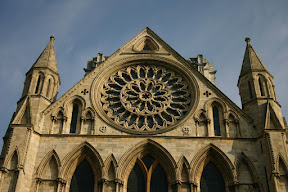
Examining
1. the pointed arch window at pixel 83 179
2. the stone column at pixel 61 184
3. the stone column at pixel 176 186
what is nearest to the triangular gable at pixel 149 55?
the pointed arch window at pixel 83 179

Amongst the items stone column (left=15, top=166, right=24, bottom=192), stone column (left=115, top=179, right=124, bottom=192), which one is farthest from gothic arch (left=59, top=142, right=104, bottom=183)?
stone column (left=15, top=166, right=24, bottom=192)

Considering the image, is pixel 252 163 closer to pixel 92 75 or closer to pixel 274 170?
pixel 274 170

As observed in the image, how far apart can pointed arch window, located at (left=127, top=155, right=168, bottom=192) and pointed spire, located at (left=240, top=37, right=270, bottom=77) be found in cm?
680

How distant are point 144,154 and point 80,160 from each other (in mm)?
2810

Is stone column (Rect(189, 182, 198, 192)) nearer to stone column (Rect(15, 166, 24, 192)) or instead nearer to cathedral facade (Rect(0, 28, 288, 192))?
cathedral facade (Rect(0, 28, 288, 192))

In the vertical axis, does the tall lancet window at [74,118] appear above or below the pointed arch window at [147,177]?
above

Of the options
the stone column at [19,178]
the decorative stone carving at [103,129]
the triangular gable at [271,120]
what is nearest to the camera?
the stone column at [19,178]

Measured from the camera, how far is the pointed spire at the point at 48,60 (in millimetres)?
22469

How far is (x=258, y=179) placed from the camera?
1861cm

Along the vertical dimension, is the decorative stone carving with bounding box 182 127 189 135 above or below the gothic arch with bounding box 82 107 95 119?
below

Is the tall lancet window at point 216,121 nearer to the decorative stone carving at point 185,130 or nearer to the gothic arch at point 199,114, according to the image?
the gothic arch at point 199,114

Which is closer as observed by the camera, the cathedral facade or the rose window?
the cathedral facade

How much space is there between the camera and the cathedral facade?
18.7m

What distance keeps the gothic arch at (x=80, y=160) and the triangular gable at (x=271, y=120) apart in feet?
24.4
